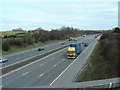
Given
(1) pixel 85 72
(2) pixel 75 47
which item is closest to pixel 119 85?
(1) pixel 85 72

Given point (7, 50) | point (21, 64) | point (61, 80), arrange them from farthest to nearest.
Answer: point (7, 50) < point (21, 64) < point (61, 80)

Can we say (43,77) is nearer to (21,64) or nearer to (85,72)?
(85,72)

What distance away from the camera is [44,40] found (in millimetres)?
96688

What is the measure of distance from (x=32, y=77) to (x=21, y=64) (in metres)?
9.09

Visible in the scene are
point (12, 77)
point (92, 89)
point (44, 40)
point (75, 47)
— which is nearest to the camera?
point (92, 89)

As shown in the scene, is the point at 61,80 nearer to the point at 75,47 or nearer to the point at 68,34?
the point at 75,47

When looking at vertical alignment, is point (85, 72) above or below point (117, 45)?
below

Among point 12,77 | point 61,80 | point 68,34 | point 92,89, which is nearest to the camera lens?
point 92,89

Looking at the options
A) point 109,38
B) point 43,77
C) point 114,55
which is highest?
point 109,38

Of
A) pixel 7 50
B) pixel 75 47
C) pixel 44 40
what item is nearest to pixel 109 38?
pixel 75 47

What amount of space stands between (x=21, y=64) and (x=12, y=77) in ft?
29.3

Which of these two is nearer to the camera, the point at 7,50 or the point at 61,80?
the point at 61,80

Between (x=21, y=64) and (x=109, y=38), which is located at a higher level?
(x=109, y=38)

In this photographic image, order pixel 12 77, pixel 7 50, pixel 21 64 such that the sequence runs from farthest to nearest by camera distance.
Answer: pixel 7 50
pixel 21 64
pixel 12 77
